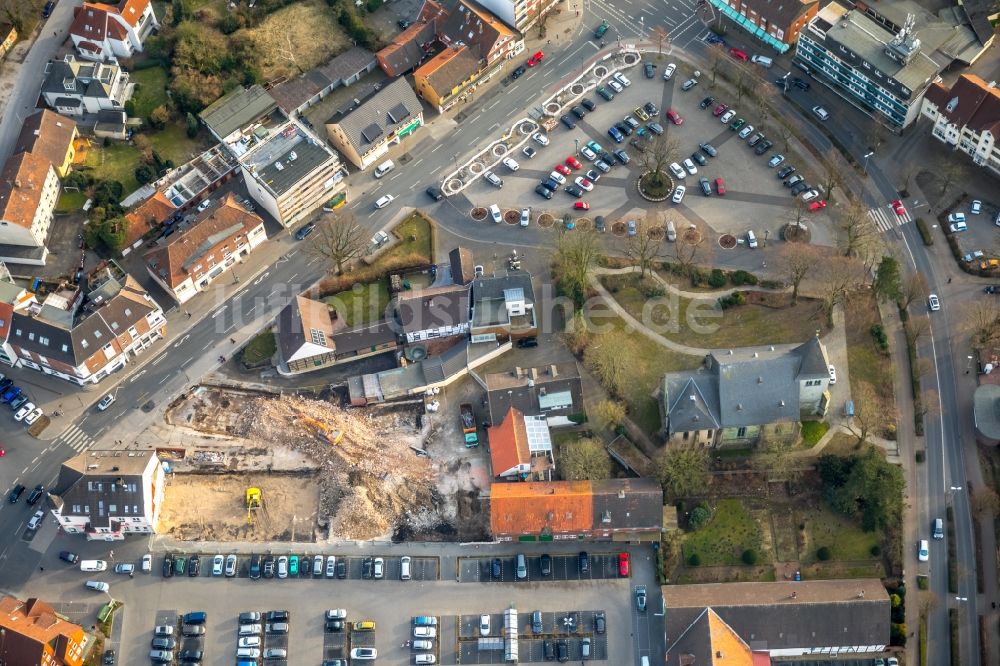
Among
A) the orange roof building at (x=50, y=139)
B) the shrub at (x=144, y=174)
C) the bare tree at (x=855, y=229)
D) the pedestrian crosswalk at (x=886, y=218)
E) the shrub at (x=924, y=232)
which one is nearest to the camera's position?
the bare tree at (x=855, y=229)

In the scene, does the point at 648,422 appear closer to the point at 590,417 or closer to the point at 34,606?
the point at 590,417

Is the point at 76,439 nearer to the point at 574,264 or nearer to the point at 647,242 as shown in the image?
the point at 574,264

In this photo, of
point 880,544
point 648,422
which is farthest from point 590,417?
point 880,544

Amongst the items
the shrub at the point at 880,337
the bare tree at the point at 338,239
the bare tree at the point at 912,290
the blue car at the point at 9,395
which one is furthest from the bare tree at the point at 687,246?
the blue car at the point at 9,395

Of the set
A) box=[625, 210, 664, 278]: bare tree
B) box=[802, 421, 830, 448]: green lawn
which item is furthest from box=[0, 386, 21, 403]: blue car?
box=[802, 421, 830, 448]: green lawn

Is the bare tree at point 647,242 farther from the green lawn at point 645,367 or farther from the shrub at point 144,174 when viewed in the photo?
the shrub at point 144,174

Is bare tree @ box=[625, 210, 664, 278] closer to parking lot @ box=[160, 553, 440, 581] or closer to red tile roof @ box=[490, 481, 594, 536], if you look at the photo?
red tile roof @ box=[490, 481, 594, 536]

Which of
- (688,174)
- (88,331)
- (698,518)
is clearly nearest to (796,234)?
(688,174)
